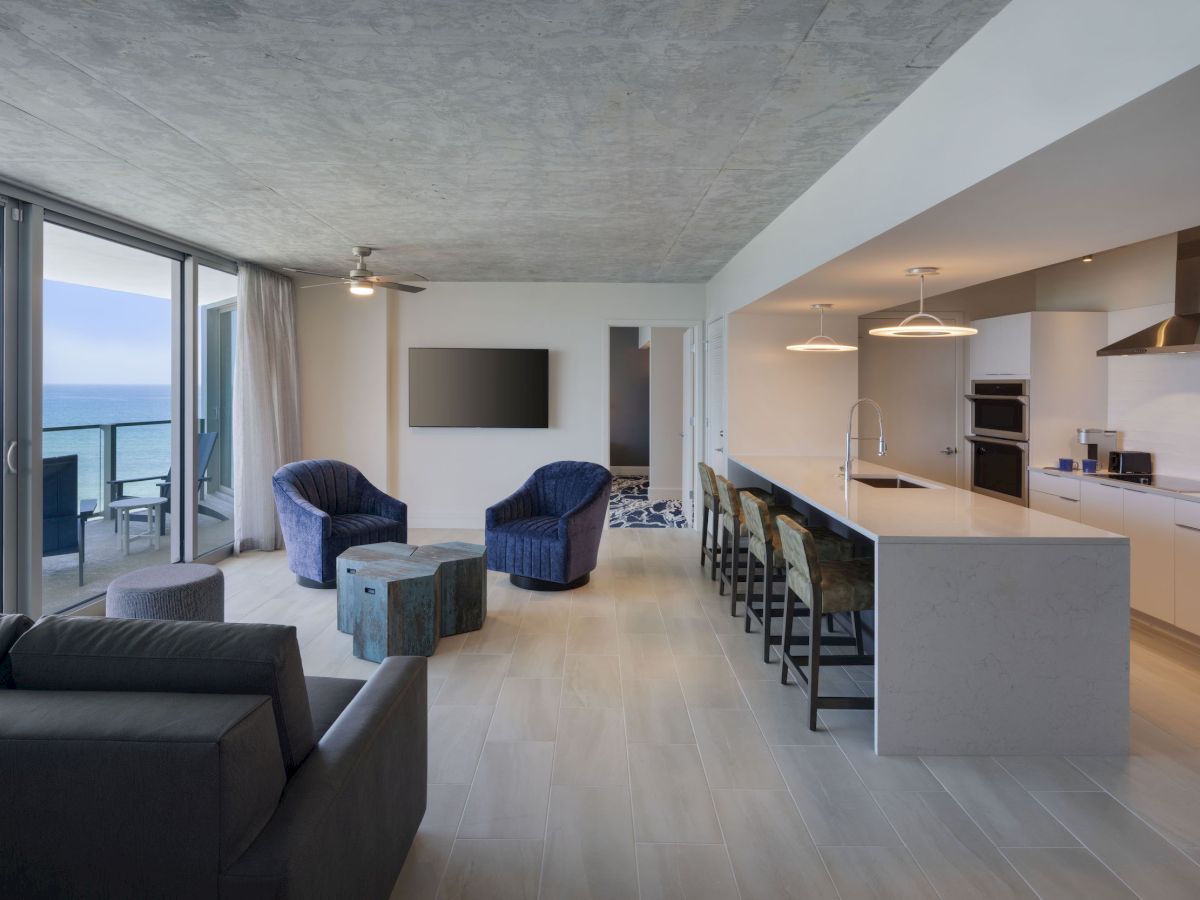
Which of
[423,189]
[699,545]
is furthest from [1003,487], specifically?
[423,189]

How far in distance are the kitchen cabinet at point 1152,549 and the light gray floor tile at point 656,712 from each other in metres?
2.66

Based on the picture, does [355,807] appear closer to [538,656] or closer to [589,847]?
[589,847]

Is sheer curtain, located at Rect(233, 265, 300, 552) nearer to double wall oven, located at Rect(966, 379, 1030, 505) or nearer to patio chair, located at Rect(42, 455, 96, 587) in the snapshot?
patio chair, located at Rect(42, 455, 96, 587)

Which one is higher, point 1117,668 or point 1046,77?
point 1046,77

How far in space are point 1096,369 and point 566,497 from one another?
4019 millimetres

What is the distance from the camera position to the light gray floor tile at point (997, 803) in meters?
2.19

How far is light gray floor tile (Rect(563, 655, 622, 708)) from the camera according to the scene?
126 inches

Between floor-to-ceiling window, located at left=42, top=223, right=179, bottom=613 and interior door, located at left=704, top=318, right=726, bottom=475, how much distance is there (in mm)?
4439

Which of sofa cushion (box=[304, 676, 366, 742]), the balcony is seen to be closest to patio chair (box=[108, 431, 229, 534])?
the balcony

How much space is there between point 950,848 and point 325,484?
4.73 m

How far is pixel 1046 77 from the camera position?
6.37 feet

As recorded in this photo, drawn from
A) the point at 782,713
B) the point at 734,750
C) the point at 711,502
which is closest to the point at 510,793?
the point at 734,750

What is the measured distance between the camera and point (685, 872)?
6.66ft

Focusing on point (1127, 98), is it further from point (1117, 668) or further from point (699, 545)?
point (699, 545)
